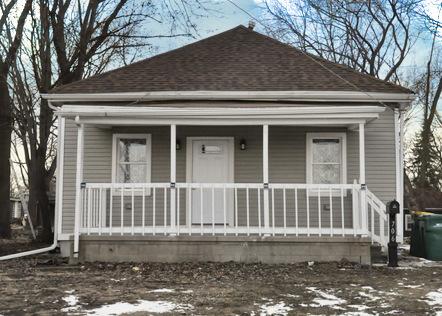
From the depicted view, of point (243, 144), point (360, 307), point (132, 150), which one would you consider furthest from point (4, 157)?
point (360, 307)

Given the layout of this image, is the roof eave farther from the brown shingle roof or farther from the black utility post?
the black utility post

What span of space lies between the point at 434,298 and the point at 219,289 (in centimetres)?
284

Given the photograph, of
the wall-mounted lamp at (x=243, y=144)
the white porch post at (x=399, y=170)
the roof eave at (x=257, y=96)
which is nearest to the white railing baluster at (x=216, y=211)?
the white porch post at (x=399, y=170)

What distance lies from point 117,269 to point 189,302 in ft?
9.80

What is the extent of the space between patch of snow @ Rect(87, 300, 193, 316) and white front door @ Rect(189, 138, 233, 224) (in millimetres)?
5286

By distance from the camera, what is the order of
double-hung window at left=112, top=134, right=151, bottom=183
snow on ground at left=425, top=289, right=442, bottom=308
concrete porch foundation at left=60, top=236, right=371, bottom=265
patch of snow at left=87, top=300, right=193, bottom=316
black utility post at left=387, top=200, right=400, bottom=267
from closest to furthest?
patch of snow at left=87, top=300, right=193, bottom=316 < snow on ground at left=425, top=289, right=442, bottom=308 < black utility post at left=387, top=200, right=400, bottom=267 < concrete porch foundation at left=60, top=236, right=371, bottom=265 < double-hung window at left=112, top=134, right=151, bottom=183

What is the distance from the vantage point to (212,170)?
12227 millimetres

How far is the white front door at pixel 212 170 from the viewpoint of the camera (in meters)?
12.1

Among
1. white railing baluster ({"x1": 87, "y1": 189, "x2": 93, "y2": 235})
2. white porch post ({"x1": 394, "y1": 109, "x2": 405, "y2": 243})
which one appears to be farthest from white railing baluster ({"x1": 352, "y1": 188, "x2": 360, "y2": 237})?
white railing baluster ({"x1": 87, "y1": 189, "x2": 93, "y2": 235})

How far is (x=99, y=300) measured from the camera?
699cm

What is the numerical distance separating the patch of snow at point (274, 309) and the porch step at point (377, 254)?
175 inches

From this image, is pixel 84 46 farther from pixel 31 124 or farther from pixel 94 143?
pixel 94 143

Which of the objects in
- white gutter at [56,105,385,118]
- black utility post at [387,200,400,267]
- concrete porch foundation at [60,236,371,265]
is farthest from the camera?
white gutter at [56,105,385,118]

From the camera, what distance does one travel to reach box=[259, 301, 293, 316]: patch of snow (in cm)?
636
